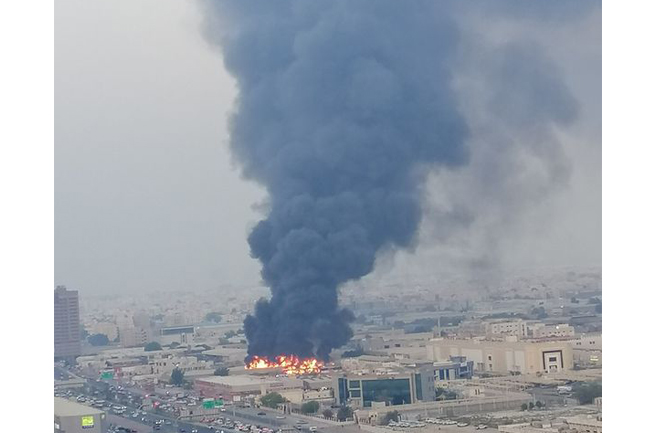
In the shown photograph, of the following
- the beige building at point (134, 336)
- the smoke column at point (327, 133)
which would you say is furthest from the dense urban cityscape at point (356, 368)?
the smoke column at point (327, 133)

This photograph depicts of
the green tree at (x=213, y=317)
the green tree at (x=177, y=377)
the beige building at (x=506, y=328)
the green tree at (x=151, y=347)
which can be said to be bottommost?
the green tree at (x=177, y=377)

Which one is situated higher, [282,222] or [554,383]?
[282,222]

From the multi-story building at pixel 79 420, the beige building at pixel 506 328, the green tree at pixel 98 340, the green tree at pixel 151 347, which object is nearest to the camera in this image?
the multi-story building at pixel 79 420

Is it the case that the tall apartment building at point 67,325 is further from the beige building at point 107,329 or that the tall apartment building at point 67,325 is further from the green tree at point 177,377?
the green tree at point 177,377

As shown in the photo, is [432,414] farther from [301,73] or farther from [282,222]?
[301,73]

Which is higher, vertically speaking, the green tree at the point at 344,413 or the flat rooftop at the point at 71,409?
the flat rooftop at the point at 71,409

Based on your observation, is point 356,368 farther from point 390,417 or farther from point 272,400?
point 272,400
